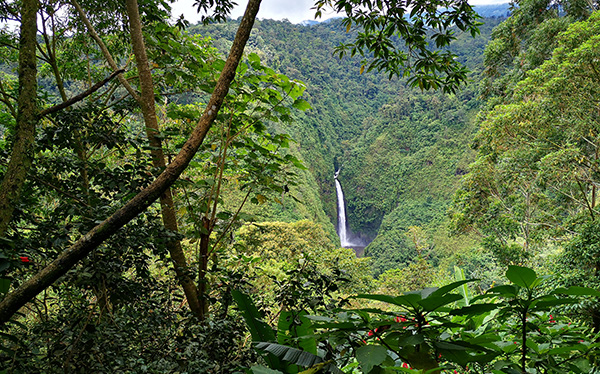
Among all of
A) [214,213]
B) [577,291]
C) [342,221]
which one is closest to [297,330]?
[577,291]

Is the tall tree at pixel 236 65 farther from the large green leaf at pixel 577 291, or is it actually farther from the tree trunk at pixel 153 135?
the large green leaf at pixel 577 291

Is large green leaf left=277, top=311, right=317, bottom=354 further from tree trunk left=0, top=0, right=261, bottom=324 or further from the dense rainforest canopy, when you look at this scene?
tree trunk left=0, top=0, right=261, bottom=324

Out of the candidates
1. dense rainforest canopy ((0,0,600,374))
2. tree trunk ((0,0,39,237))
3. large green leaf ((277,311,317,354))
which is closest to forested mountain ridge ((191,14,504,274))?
dense rainforest canopy ((0,0,600,374))

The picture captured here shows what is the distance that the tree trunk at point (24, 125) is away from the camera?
101cm

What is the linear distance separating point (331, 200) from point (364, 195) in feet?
13.6

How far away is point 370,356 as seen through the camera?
1.34 ft

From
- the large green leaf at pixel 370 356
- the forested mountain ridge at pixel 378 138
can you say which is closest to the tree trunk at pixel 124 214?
the large green leaf at pixel 370 356

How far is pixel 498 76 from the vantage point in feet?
31.2

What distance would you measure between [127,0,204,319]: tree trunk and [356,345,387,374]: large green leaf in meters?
1.14

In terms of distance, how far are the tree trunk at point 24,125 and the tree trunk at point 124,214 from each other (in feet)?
1.12

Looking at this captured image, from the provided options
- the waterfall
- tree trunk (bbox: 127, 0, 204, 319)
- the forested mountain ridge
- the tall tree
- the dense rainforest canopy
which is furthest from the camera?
the waterfall

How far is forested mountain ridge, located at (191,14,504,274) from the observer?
1069 inches

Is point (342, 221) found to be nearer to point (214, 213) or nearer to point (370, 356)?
point (214, 213)

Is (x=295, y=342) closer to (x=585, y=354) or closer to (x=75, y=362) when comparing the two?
(x=585, y=354)
